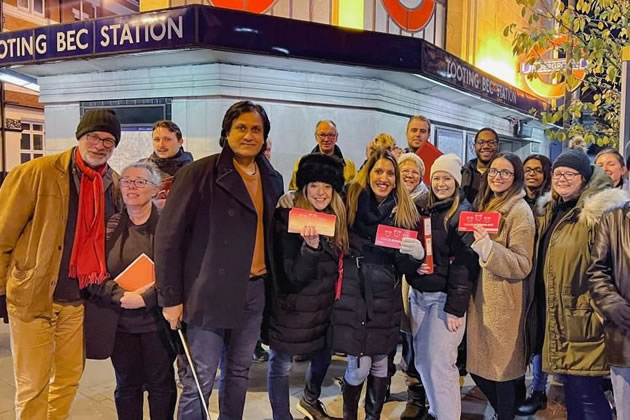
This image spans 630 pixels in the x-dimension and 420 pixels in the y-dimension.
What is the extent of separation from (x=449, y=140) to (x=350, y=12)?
10.6ft

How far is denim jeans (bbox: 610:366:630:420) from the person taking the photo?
2.70m

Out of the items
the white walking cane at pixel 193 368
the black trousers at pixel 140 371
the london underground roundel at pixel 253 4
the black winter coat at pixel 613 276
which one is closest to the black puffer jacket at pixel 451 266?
the black winter coat at pixel 613 276

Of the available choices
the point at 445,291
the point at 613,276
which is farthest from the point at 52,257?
the point at 613,276

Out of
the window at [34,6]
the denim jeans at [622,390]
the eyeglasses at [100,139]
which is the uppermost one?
the window at [34,6]

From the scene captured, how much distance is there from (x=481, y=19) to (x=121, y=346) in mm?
10080

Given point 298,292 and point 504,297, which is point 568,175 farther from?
point 298,292

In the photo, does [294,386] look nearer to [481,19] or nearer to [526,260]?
[526,260]

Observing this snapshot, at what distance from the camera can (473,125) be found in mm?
10625

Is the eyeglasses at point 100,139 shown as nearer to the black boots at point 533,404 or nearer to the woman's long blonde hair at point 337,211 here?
the woman's long blonde hair at point 337,211

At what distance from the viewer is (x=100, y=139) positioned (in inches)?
116

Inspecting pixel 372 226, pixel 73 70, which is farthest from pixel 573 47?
pixel 73 70

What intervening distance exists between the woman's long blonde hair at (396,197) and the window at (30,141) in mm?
15374

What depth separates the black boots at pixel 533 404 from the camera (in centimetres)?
397

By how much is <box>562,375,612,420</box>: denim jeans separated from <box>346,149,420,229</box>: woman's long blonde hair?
1.31 meters
